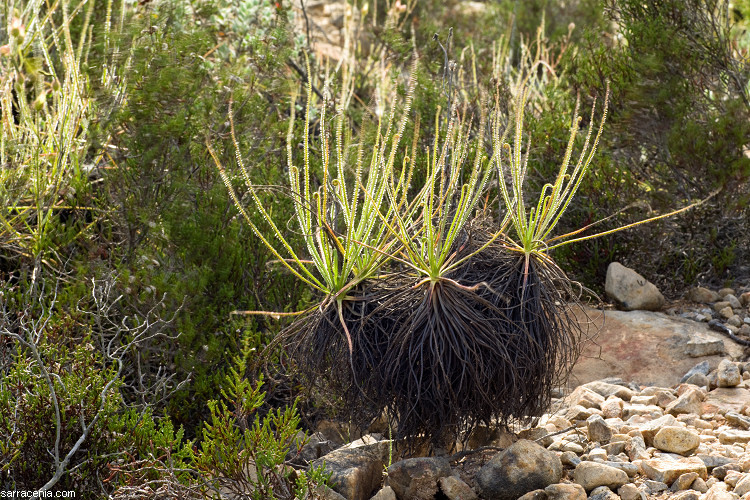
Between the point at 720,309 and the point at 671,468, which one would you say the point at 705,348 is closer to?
the point at 720,309

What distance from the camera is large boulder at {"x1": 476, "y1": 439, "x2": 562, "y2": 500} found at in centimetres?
243

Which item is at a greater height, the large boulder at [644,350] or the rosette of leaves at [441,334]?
the rosette of leaves at [441,334]

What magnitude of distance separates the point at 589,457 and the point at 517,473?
320 mm

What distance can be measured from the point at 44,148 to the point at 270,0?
9.77ft

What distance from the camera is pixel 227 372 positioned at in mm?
3479

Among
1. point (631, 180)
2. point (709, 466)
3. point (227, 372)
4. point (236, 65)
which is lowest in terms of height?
point (227, 372)

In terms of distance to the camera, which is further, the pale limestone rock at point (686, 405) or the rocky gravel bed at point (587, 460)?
the pale limestone rock at point (686, 405)

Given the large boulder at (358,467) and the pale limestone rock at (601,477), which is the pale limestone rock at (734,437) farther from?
the large boulder at (358,467)

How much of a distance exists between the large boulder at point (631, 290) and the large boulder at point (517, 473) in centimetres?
193

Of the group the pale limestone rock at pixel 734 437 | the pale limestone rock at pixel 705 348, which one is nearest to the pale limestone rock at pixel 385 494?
the pale limestone rock at pixel 734 437

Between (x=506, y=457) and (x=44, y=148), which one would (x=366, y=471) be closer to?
(x=506, y=457)

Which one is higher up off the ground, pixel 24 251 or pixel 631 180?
pixel 631 180

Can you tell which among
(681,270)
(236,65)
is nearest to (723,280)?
(681,270)

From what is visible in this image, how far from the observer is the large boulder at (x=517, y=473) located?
7.96 feet
